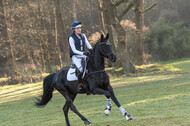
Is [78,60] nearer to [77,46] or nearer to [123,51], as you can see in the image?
[77,46]

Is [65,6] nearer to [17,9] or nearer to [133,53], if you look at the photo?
[17,9]

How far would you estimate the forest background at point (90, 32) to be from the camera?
27.5m

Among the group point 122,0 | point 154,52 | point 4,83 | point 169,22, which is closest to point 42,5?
point 4,83

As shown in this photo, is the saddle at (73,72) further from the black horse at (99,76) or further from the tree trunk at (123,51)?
the tree trunk at (123,51)

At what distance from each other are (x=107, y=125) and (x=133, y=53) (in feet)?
111

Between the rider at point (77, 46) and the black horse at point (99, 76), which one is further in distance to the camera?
the rider at point (77, 46)

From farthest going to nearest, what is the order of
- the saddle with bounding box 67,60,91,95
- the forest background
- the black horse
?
the forest background
the saddle with bounding box 67,60,91,95
the black horse

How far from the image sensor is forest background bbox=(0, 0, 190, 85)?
90.4ft

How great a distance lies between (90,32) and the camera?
38781mm

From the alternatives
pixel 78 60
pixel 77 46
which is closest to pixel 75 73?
pixel 78 60

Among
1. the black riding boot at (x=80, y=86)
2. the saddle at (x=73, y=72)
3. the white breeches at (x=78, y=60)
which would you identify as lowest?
the black riding boot at (x=80, y=86)

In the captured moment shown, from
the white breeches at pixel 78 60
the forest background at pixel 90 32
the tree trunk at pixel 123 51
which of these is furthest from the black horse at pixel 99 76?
the tree trunk at pixel 123 51

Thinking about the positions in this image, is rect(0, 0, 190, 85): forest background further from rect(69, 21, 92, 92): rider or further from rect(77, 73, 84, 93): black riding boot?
rect(77, 73, 84, 93): black riding boot

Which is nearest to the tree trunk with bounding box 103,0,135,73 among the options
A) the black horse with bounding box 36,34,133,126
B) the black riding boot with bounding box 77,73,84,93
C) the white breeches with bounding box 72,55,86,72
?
the white breeches with bounding box 72,55,86,72
